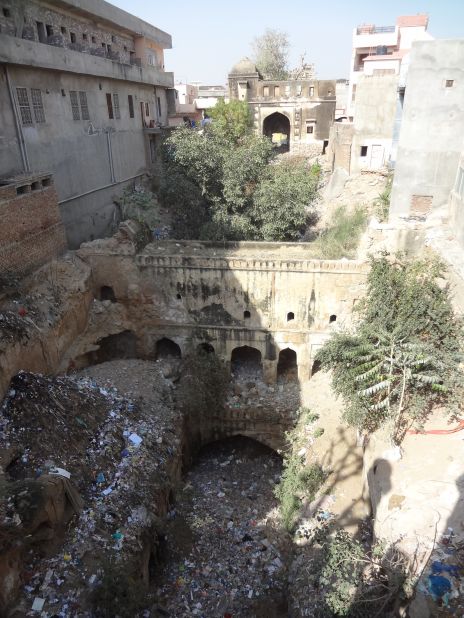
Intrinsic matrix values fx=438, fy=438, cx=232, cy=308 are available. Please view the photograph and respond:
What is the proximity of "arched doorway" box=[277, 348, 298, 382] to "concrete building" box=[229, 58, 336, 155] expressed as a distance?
1367 centimetres

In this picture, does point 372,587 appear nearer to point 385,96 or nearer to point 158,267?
point 158,267

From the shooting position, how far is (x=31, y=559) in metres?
7.13

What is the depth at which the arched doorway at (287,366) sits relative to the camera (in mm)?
14297

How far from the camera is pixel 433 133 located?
12484 millimetres

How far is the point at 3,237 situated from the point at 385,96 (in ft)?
51.1

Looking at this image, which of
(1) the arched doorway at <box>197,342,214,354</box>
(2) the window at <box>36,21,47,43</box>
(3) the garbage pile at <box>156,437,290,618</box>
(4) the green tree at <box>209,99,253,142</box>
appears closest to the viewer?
(3) the garbage pile at <box>156,437,290,618</box>

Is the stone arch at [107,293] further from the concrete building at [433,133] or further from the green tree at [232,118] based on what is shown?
the green tree at [232,118]

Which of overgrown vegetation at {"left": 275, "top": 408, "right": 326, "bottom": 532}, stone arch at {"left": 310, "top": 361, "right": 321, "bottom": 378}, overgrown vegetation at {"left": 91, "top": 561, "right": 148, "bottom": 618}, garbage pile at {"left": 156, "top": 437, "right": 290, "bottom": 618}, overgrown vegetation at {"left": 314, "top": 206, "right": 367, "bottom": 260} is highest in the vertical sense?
overgrown vegetation at {"left": 314, "top": 206, "right": 367, "bottom": 260}

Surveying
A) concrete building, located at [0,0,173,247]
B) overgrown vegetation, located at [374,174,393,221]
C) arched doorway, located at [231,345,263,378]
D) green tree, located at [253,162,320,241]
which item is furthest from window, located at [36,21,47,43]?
overgrown vegetation, located at [374,174,393,221]

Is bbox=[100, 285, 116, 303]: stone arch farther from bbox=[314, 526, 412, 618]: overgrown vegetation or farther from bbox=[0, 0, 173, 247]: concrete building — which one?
bbox=[314, 526, 412, 618]: overgrown vegetation

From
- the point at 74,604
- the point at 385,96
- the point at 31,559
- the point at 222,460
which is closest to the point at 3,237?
the point at 31,559

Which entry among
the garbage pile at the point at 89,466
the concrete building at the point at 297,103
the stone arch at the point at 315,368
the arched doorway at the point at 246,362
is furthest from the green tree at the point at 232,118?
the garbage pile at the point at 89,466

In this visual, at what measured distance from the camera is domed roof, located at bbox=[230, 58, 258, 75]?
25.2m

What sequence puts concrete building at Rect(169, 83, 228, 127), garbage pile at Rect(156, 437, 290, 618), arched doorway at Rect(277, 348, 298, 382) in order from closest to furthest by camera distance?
garbage pile at Rect(156, 437, 290, 618), arched doorway at Rect(277, 348, 298, 382), concrete building at Rect(169, 83, 228, 127)
